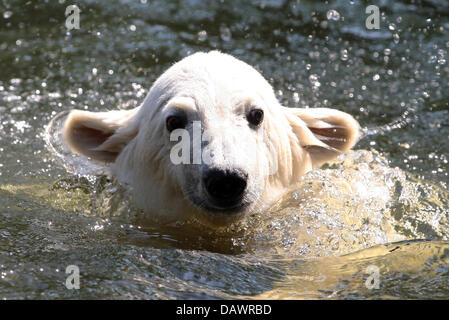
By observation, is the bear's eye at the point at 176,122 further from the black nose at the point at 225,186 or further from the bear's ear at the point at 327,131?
the bear's ear at the point at 327,131

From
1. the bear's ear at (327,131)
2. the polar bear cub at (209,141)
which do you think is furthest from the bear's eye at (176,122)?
the bear's ear at (327,131)

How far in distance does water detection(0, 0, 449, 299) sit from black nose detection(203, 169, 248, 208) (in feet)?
1.53

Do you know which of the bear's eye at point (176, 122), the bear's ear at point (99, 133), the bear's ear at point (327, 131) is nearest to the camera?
the bear's eye at point (176, 122)

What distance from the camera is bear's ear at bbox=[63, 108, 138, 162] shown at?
19.6 ft

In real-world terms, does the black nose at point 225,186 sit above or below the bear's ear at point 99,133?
below

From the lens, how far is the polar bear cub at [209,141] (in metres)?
4.64

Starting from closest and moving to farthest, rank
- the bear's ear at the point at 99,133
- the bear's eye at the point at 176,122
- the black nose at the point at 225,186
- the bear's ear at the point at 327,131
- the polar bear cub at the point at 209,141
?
the black nose at the point at 225,186
the polar bear cub at the point at 209,141
the bear's eye at the point at 176,122
the bear's ear at the point at 99,133
the bear's ear at the point at 327,131

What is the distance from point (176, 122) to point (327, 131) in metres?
1.76

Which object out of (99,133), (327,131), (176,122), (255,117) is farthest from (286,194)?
(99,133)
